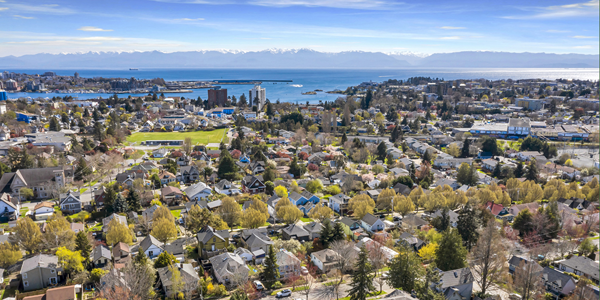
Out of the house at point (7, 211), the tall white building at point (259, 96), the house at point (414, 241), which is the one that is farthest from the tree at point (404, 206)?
the tall white building at point (259, 96)

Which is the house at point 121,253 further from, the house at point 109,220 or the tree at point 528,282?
the tree at point 528,282

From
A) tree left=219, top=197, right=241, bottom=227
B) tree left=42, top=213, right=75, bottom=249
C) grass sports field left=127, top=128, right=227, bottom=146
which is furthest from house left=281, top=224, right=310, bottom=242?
grass sports field left=127, top=128, right=227, bottom=146

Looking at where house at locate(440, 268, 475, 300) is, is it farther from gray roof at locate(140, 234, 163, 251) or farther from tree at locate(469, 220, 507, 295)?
gray roof at locate(140, 234, 163, 251)

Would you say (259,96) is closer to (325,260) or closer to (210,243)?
(210,243)

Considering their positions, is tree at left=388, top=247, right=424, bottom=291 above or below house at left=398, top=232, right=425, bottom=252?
above

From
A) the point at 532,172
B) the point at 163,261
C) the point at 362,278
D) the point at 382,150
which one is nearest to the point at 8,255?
the point at 163,261

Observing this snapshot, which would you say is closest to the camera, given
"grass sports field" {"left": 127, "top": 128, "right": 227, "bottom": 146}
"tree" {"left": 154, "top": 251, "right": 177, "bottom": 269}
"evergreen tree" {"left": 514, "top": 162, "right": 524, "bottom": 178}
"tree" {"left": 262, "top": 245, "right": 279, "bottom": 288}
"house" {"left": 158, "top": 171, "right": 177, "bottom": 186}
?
"tree" {"left": 262, "top": 245, "right": 279, "bottom": 288}

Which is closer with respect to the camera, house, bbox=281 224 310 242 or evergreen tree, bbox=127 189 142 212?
house, bbox=281 224 310 242

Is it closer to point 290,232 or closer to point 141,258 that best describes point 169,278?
point 141,258
